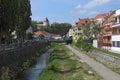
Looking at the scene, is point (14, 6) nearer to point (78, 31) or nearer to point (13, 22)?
point (13, 22)

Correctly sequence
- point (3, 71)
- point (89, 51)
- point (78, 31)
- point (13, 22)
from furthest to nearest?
1. point (78, 31)
2. point (89, 51)
3. point (13, 22)
4. point (3, 71)

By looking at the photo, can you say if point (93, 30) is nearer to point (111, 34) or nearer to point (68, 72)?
point (111, 34)

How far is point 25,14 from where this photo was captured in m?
70.9

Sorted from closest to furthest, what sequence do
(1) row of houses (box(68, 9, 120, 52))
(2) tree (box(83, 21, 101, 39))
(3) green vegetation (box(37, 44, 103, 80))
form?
(3) green vegetation (box(37, 44, 103, 80)) < (1) row of houses (box(68, 9, 120, 52)) < (2) tree (box(83, 21, 101, 39))

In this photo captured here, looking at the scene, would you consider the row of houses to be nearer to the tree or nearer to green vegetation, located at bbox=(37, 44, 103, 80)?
the tree

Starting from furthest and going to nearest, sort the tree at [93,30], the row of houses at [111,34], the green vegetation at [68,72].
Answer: the tree at [93,30], the row of houses at [111,34], the green vegetation at [68,72]

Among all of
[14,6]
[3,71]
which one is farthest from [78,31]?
[3,71]

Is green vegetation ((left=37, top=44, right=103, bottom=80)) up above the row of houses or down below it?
below

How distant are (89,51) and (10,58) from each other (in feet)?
102

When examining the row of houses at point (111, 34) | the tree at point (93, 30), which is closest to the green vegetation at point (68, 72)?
the row of houses at point (111, 34)

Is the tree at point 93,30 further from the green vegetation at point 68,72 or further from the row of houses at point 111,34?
the green vegetation at point 68,72

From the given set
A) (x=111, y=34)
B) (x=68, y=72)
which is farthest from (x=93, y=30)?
(x=68, y=72)

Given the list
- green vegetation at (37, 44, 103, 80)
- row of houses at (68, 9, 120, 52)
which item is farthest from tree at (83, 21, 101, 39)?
green vegetation at (37, 44, 103, 80)

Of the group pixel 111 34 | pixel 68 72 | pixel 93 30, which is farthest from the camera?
pixel 93 30
